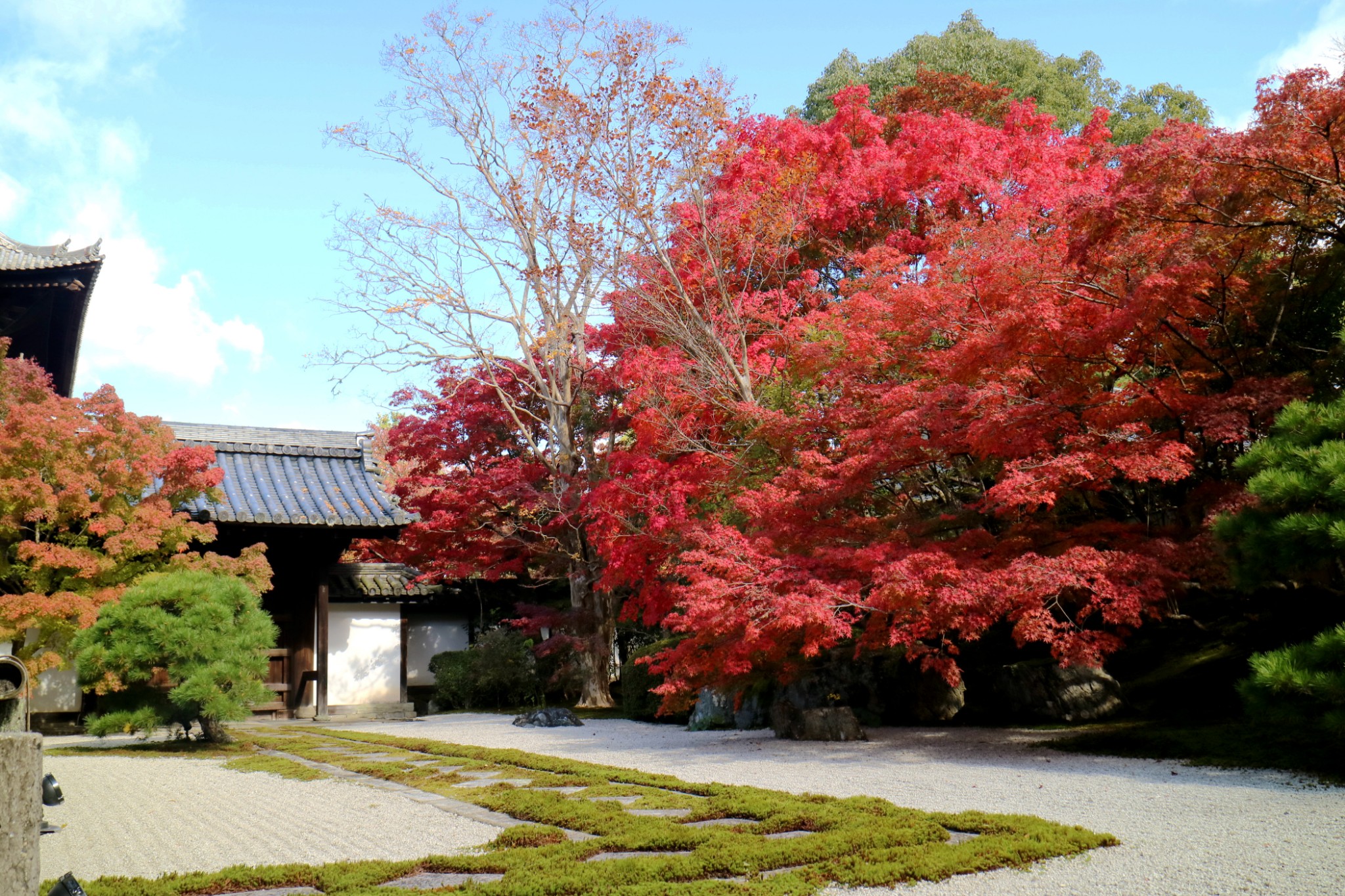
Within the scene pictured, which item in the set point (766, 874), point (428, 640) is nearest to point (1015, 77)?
point (428, 640)

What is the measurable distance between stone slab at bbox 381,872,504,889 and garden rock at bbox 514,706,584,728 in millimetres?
8213

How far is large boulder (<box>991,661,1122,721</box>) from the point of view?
28.3 feet

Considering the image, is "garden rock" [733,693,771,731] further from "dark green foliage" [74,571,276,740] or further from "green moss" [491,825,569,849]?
"green moss" [491,825,569,849]

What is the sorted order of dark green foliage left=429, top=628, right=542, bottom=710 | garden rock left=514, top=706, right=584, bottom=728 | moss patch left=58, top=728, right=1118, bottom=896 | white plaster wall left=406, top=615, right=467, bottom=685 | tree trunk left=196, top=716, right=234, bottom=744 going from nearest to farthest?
1. moss patch left=58, top=728, right=1118, bottom=896
2. tree trunk left=196, top=716, right=234, bottom=744
3. garden rock left=514, top=706, right=584, bottom=728
4. dark green foliage left=429, top=628, right=542, bottom=710
5. white plaster wall left=406, top=615, right=467, bottom=685

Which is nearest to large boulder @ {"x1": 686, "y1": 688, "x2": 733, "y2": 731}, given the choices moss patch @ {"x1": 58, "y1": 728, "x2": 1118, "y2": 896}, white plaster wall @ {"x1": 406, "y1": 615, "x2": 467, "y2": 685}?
moss patch @ {"x1": 58, "y1": 728, "x2": 1118, "y2": 896}

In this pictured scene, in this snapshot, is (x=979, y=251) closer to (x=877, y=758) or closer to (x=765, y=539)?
(x=765, y=539)

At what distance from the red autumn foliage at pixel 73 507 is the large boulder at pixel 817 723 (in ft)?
23.6

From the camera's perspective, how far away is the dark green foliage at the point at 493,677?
50.9 ft

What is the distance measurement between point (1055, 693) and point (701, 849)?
236 inches

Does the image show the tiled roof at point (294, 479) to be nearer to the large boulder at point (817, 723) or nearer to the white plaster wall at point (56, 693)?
the white plaster wall at point (56, 693)

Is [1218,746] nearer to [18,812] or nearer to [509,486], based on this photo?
[18,812]

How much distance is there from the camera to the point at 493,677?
15.4 m

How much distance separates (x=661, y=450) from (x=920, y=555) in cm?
464

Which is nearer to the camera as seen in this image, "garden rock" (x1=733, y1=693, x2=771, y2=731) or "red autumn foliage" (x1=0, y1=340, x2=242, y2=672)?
"red autumn foliage" (x1=0, y1=340, x2=242, y2=672)
